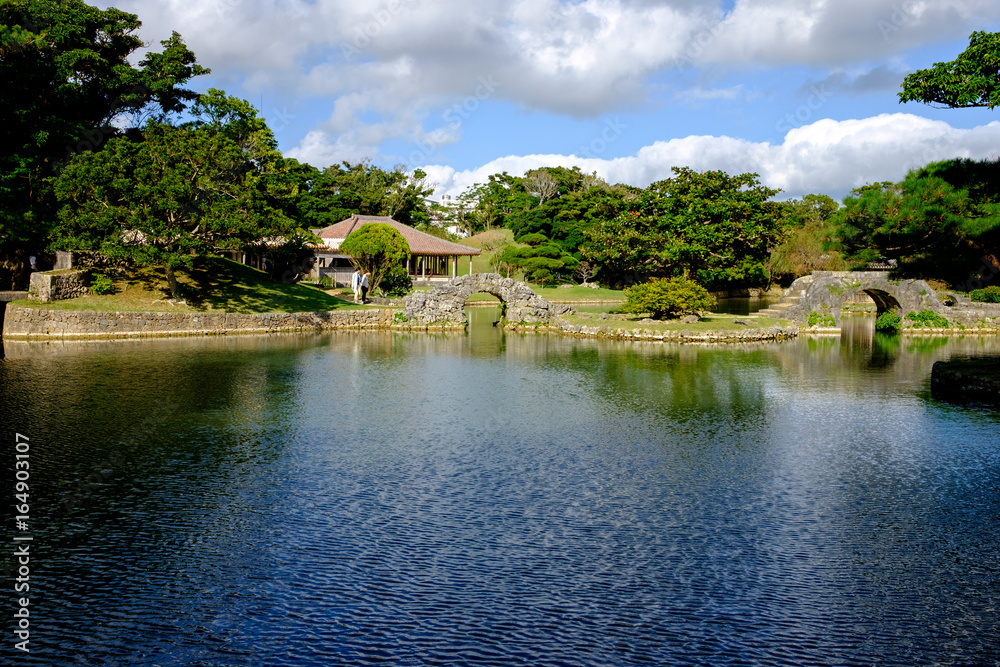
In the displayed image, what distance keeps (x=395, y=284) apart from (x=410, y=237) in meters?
12.3

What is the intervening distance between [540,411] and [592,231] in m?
39.3

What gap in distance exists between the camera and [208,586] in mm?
9578

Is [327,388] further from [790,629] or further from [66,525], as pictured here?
[790,629]

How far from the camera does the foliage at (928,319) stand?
41000mm

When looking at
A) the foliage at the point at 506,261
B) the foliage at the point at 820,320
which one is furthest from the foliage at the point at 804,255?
the foliage at the point at 820,320

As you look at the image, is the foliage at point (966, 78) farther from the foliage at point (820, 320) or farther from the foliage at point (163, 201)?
the foliage at point (163, 201)

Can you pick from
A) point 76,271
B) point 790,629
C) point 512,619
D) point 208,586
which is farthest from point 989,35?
point 76,271

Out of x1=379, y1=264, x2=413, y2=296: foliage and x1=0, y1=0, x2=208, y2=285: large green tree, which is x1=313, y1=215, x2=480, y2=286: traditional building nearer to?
x1=379, y1=264, x2=413, y2=296: foliage

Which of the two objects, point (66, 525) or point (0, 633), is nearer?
point (0, 633)

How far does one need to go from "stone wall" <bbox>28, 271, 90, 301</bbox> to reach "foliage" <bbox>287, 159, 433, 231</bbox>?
2955cm

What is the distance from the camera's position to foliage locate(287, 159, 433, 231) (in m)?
66.9

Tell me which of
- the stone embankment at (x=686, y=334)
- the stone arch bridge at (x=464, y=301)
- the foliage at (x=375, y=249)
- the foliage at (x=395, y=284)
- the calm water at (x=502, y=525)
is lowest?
the calm water at (x=502, y=525)

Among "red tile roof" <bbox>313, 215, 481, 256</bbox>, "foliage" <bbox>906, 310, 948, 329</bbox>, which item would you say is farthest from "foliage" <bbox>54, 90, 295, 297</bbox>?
"foliage" <bbox>906, 310, 948, 329</bbox>

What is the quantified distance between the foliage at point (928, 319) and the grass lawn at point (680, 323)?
770 cm
